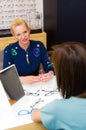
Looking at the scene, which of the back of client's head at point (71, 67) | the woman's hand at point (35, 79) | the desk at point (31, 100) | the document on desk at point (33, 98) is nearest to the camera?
the back of client's head at point (71, 67)

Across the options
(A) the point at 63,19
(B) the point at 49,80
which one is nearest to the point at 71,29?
(A) the point at 63,19

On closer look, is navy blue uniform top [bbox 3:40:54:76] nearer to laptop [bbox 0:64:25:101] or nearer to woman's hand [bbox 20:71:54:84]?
woman's hand [bbox 20:71:54:84]

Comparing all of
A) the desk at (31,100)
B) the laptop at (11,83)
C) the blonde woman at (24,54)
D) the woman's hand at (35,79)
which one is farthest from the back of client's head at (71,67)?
the blonde woman at (24,54)

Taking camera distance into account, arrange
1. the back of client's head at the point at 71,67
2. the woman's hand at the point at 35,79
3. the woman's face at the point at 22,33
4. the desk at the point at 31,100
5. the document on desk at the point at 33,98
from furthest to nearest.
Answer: the woman's face at the point at 22,33 → the woman's hand at the point at 35,79 → the document on desk at the point at 33,98 → the desk at the point at 31,100 → the back of client's head at the point at 71,67

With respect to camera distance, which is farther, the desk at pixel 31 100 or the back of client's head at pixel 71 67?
the desk at pixel 31 100

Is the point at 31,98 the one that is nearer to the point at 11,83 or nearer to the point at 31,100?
the point at 31,100

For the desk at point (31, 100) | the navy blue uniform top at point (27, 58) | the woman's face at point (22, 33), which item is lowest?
the desk at point (31, 100)

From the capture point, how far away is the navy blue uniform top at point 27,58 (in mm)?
2182

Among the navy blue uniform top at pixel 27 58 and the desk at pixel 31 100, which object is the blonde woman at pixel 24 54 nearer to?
the navy blue uniform top at pixel 27 58

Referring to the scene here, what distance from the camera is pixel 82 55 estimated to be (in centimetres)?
110

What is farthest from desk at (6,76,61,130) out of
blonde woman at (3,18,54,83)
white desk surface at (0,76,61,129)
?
blonde woman at (3,18,54,83)

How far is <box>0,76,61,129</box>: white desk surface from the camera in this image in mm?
1410

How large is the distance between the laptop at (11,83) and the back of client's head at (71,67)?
489 millimetres

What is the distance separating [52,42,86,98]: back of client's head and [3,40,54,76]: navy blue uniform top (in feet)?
3.35
